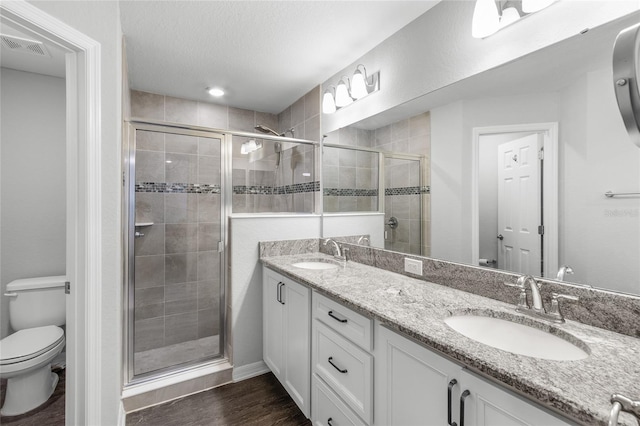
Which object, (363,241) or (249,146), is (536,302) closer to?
(363,241)

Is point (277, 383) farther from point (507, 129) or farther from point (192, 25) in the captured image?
point (192, 25)

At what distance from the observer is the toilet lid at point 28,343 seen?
171 centimetres

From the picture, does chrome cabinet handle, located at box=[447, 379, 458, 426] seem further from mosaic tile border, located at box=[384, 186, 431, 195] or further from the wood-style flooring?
the wood-style flooring

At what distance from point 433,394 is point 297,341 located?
970 millimetres

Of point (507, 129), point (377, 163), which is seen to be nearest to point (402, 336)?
point (507, 129)

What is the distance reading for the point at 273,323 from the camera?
6.75 feet

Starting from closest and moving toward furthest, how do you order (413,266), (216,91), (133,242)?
(413,266)
(133,242)
(216,91)

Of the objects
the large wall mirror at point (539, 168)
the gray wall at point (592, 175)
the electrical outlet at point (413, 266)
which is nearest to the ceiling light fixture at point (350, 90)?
the large wall mirror at point (539, 168)

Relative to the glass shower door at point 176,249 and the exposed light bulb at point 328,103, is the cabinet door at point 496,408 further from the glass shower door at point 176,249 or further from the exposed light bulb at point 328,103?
the exposed light bulb at point 328,103

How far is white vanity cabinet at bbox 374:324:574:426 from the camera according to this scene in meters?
0.70

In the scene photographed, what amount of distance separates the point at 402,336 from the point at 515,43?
1319 millimetres

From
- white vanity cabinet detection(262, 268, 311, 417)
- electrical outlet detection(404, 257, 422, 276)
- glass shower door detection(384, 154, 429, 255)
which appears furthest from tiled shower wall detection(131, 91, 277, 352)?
electrical outlet detection(404, 257, 422, 276)

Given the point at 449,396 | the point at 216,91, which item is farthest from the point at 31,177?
the point at 449,396

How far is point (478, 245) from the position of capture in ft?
4.49
